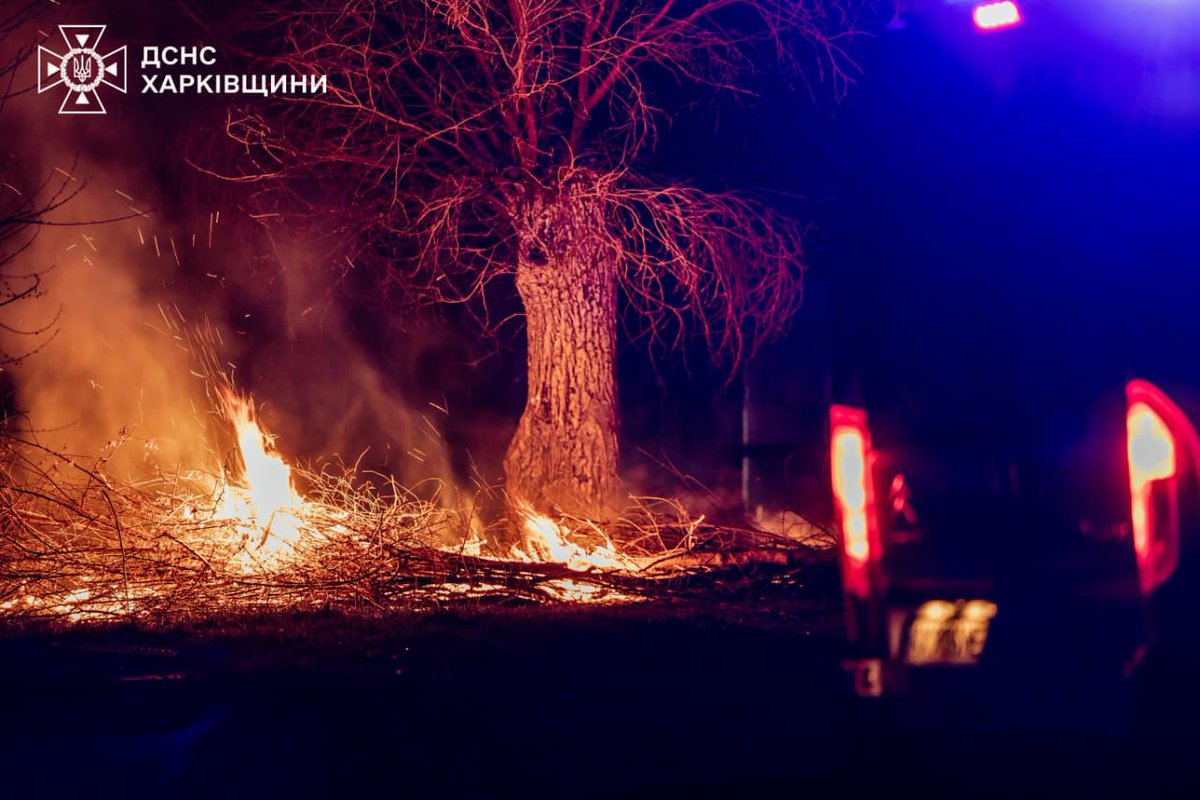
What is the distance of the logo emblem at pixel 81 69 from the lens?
12141 mm

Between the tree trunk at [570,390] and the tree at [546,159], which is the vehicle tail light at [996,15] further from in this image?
the tree trunk at [570,390]

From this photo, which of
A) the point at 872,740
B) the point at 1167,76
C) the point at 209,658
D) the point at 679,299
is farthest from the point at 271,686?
the point at 679,299

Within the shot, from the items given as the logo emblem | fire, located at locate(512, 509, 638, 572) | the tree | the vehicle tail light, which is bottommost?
fire, located at locate(512, 509, 638, 572)

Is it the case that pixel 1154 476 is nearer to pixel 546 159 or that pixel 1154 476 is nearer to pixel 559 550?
pixel 559 550

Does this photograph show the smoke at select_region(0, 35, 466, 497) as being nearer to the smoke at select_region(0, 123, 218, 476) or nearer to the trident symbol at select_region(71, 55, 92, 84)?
the smoke at select_region(0, 123, 218, 476)

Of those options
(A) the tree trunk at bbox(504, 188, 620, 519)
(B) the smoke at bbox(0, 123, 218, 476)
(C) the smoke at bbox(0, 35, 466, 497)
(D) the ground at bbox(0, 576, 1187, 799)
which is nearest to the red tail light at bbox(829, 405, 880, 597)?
(D) the ground at bbox(0, 576, 1187, 799)

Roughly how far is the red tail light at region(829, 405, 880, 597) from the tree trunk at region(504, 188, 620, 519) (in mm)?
6507

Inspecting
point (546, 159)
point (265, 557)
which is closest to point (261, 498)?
point (265, 557)

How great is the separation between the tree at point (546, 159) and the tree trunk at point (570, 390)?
2cm

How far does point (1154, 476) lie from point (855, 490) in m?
1.12

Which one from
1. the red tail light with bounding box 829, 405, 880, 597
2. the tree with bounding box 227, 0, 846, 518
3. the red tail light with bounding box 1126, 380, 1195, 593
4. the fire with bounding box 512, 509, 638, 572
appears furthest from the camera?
the fire with bounding box 512, 509, 638, 572

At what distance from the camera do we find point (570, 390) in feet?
37.2

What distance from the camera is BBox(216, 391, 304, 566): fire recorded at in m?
9.41

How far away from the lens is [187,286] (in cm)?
1308
